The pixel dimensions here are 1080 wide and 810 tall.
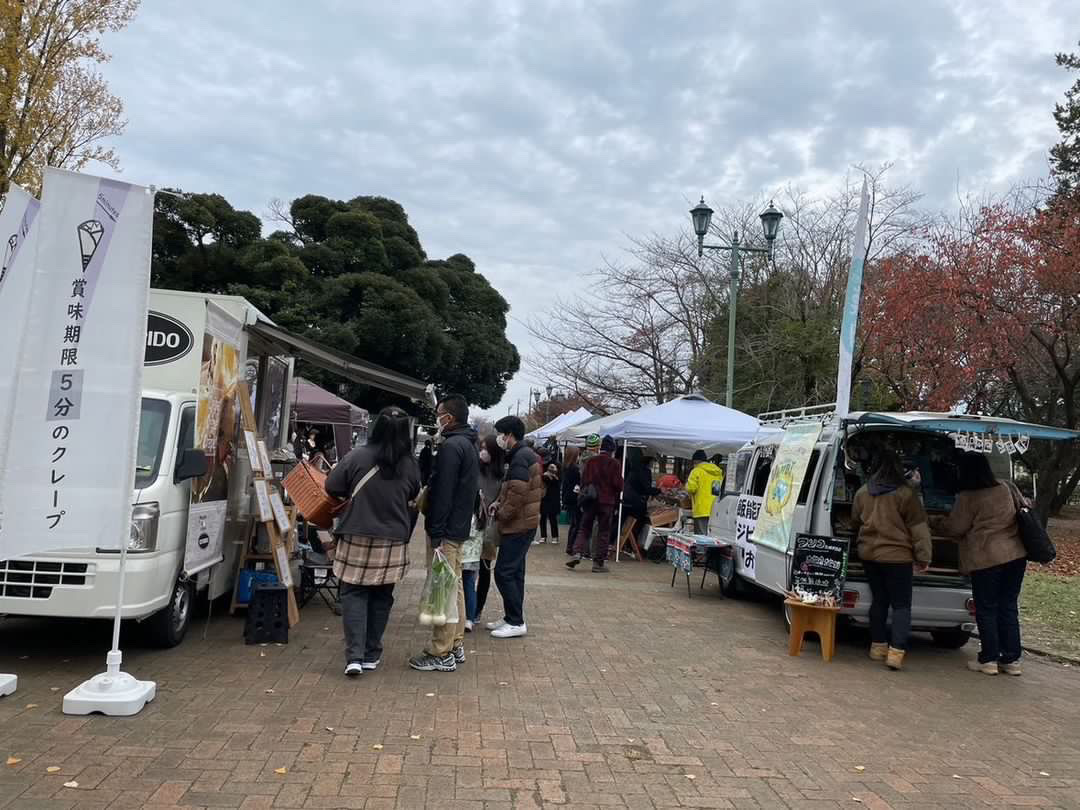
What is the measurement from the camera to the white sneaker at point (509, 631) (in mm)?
7102

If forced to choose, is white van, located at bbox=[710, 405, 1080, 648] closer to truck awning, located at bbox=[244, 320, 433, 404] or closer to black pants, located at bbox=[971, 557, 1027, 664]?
black pants, located at bbox=[971, 557, 1027, 664]

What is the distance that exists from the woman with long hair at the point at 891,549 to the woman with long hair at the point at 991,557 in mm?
360

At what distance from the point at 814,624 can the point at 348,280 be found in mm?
21005

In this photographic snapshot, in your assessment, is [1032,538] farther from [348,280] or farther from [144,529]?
[348,280]

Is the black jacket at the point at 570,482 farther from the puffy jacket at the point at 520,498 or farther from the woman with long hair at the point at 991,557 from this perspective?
the woman with long hair at the point at 991,557

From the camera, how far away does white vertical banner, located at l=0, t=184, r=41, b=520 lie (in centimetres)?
495

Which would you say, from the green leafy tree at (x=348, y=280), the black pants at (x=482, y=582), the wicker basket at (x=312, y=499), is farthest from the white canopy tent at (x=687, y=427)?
the green leafy tree at (x=348, y=280)

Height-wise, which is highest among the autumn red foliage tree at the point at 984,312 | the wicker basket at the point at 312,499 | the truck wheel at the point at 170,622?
the autumn red foliage tree at the point at 984,312

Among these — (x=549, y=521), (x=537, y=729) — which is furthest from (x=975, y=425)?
(x=549, y=521)

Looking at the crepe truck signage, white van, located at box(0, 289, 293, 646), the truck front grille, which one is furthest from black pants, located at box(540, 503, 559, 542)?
the truck front grille

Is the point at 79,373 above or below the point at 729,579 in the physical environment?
above

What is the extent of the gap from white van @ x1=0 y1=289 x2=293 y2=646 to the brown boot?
5.54 meters

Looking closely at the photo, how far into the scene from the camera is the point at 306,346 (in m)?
8.62

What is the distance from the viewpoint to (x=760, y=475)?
9.52 metres
